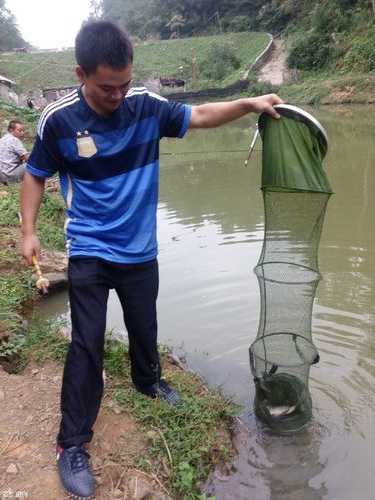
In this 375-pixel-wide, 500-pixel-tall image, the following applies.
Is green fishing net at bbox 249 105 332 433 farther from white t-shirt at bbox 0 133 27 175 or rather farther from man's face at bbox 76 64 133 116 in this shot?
white t-shirt at bbox 0 133 27 175

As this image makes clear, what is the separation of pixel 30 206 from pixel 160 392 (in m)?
1.27

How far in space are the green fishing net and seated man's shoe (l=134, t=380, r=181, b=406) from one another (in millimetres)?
573

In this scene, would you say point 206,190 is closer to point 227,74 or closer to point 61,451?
point 61,451

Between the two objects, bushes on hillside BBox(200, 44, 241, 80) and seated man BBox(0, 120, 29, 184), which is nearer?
seated man BBox(0, 120, 29, 184)

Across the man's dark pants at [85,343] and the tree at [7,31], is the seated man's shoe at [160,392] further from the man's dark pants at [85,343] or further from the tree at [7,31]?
the tree at [7,31]

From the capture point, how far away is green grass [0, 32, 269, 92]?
42188 mm

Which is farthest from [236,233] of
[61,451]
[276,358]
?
[61,451]

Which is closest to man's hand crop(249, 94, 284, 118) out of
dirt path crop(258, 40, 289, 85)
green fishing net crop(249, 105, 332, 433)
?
green fishing net crop(249, 105, 332, 433)

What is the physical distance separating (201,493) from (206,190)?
300 inches

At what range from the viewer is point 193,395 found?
122 inches

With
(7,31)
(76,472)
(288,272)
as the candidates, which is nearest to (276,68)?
(288,272)

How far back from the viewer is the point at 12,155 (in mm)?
8586

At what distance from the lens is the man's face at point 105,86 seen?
81.1 inches

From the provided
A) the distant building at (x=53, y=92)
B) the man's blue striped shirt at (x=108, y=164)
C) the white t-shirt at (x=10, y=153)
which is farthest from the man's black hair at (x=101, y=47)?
the distant building at (x=53, y=92)
